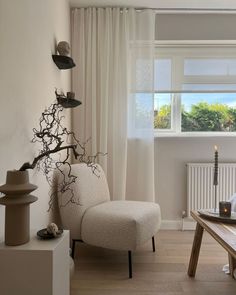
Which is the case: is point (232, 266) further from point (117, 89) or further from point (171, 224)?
point (117, 89)

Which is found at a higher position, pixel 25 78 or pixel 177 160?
pixel 25 78

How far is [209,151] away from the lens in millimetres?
3566

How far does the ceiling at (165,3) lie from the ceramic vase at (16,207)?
2.54 meters

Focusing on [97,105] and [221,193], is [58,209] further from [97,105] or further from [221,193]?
[221,193]

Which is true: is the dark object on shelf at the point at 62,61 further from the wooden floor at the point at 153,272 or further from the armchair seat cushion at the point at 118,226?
the wooden floor at the point at 153,272

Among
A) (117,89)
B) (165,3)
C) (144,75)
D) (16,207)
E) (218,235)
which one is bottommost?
(218,235)

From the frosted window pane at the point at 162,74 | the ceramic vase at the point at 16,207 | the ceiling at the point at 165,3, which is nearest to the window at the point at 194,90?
the frosted window pane at the point at 162,74

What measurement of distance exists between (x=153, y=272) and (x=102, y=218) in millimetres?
580

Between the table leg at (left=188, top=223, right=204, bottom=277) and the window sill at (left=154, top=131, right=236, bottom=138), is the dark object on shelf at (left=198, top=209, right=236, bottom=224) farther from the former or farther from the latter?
the window sill at (left=154, top=131, right=236, bottom=138)

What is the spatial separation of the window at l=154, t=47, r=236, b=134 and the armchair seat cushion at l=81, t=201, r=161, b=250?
56.7 inches

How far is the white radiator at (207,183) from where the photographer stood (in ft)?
11.3

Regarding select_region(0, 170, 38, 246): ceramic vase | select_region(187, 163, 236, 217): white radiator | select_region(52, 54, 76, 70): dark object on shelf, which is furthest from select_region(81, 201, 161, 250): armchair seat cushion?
select_region(52, 54, 76, 70): dark object on shelf

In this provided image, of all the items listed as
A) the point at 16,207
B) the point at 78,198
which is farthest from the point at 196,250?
the point at 16,207

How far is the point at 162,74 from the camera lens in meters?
3.61
